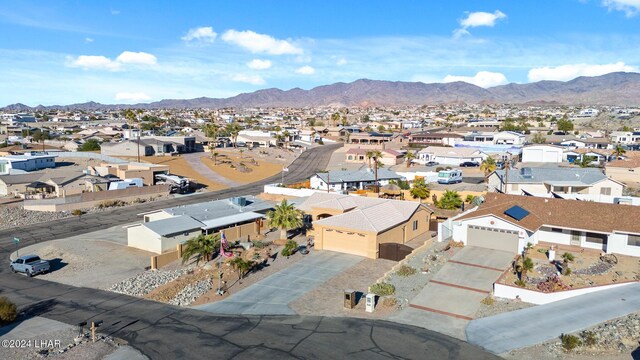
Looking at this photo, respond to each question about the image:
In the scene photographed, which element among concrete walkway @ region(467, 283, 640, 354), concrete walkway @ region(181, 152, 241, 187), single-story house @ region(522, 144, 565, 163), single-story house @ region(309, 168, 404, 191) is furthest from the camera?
single-story house @ region(522, 144, 565, 163)

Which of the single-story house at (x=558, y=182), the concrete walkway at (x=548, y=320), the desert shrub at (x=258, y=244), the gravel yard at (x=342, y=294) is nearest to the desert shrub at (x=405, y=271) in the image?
the gravel yard at (x=342, y=294)

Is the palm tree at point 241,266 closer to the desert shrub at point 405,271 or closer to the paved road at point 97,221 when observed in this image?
the desert shrub at point 405,271

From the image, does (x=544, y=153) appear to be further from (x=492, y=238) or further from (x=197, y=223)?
(x=197, y=223)

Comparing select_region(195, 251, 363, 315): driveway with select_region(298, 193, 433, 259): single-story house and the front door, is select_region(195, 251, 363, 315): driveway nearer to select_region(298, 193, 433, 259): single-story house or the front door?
select_region(298, 193, 433, 259): single-story house

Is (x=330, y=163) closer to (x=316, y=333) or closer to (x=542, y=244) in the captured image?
(x=542, y=244)

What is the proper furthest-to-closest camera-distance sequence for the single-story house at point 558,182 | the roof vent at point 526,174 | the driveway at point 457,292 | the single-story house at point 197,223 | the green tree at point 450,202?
the roof vent at point 526,174
the green tree at point 450,202
the single-story house at point 558,182
the single-story house at point 197,223
the driveway at point 457,292

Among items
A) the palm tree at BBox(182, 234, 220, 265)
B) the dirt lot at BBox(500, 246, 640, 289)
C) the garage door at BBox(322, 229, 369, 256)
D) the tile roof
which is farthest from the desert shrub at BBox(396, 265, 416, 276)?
the palm tree at BBox(182, 234, 220, 265)
